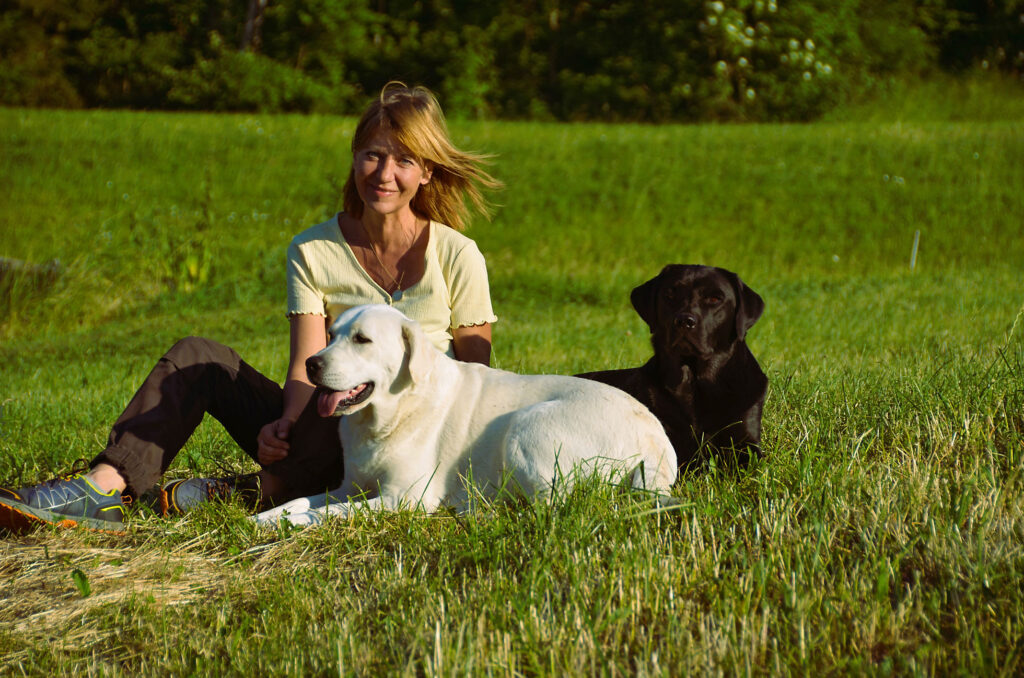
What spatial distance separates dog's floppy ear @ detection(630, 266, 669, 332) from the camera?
447 cm

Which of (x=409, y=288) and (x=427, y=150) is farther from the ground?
(x=427, y=150)

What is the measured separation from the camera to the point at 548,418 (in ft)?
12.5

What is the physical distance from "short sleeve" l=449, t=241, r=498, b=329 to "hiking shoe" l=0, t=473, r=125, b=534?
178 centimetres

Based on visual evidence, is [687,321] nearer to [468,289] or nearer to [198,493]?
[468,289]

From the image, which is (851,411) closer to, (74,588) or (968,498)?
(968,498)

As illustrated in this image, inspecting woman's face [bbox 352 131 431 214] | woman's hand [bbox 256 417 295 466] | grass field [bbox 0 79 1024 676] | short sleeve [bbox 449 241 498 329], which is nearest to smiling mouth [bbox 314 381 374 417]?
grass field [bbox 0 79 1024 676]

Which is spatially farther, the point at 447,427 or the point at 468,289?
the point at 468,289

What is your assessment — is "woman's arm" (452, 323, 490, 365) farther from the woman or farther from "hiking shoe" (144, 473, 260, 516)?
"hiking shoe" (144, 473, 260, 516)

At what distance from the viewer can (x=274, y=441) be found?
4262 millimetres

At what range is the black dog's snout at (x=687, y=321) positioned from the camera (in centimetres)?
414

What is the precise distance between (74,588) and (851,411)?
355cm

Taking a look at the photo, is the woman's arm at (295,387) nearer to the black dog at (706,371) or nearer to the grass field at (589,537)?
the grass field at (589,537)

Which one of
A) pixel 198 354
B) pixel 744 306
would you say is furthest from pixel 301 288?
pixel 744 306

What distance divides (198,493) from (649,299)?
7.49 ft
